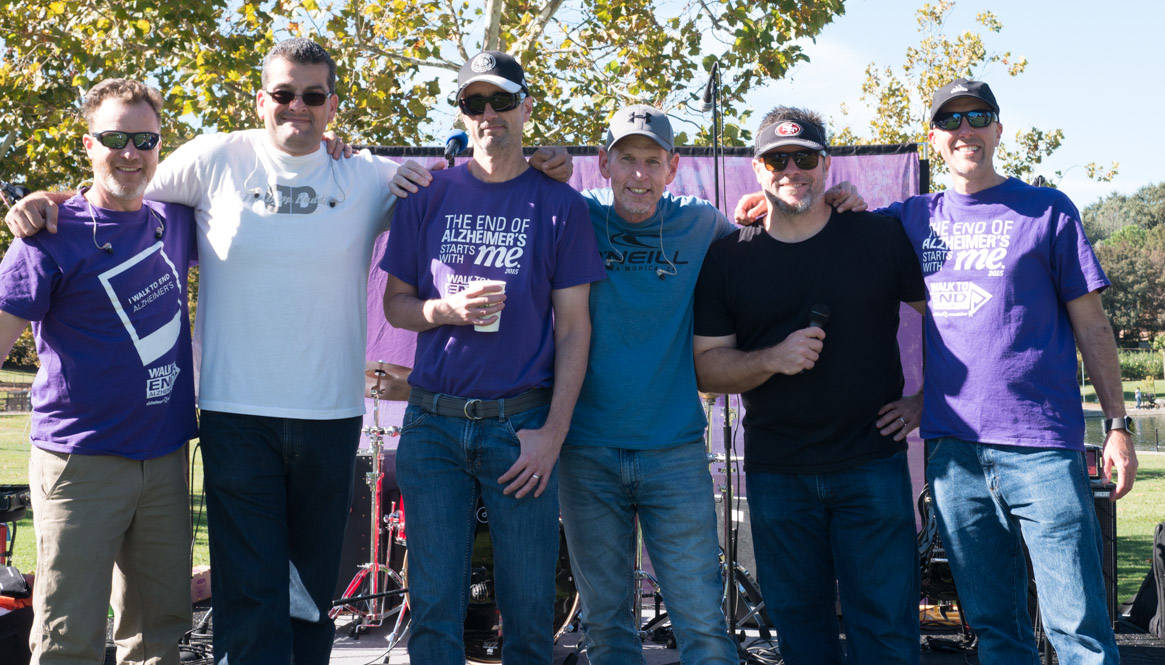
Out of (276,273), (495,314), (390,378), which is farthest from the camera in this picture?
(390,378)

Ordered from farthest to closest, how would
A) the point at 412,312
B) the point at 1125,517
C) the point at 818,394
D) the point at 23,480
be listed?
1. the point at 23,480
2. the point at 1125,517
3. the point at 818,394
4. the point at 412,312

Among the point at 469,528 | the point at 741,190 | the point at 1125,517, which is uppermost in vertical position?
the point at 741,190

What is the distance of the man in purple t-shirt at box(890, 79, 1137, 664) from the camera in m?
2.80

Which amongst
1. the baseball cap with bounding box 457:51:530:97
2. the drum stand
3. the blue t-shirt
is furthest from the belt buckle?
the drum stand

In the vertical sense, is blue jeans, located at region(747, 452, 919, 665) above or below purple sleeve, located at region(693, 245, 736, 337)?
below

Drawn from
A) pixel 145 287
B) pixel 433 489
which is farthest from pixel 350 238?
pixel 433 489

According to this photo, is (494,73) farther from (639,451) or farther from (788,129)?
(639,451)

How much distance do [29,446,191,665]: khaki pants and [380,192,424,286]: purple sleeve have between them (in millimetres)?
949

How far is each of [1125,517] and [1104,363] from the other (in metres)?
10.9

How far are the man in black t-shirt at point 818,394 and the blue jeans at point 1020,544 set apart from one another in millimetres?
168

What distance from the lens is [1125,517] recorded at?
1206 centimetres

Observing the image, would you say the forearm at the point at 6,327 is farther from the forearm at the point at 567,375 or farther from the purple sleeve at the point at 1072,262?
the purple sleeve at the point at 1072,262

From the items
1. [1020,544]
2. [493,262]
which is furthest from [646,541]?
[1020,544]

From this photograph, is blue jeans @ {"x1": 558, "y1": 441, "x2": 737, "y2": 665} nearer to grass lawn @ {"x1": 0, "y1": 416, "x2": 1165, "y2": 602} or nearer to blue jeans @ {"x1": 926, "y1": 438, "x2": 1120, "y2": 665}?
blue jeans @ {"x1": 926, "y1": 438, "x2": 1120, "y2": 665}
